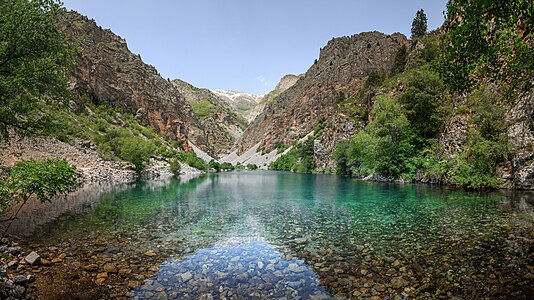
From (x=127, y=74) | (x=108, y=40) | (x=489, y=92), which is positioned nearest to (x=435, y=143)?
(x=489, y=92)

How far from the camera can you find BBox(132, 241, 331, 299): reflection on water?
22.2 feet

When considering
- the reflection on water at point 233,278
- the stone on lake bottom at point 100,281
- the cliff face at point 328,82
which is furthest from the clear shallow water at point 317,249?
the cliff face at point 328,82

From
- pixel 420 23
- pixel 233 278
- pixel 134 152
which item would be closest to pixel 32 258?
pixel 233 278

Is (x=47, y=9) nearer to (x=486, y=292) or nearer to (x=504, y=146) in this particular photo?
(x=486, y=292)

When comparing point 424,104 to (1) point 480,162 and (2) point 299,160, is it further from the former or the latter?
(2) point 299,160

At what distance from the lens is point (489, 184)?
2800 centimetres

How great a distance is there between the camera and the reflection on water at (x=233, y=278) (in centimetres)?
677

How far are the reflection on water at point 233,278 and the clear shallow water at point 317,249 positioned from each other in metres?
0.03

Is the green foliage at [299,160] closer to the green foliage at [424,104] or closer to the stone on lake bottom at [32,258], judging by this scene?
Answer: the green foliage at [424,104]

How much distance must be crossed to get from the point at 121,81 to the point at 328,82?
278 feet

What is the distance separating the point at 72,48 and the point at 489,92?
36.0m

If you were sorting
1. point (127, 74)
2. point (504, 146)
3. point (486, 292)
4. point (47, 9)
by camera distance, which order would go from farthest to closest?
1. point (127, 74)
2. point (504, 146)
3. point (47, 9)
4. point (486, 292)

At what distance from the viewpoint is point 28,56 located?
37.3ft

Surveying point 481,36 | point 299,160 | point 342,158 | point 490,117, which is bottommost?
point 299,160
